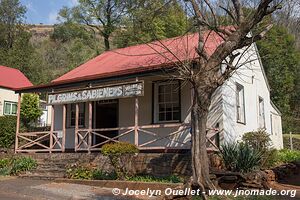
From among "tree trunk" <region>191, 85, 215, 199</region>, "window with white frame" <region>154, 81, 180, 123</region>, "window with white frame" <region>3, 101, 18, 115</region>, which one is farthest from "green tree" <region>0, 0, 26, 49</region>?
"tree trunk" <region>191, 85, 215, 199</region>

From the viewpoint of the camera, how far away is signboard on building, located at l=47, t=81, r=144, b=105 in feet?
45.7

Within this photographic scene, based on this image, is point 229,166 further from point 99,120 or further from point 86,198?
point 99,120

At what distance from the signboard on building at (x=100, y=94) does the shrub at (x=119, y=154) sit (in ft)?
7.71

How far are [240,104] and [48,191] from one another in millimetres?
9054

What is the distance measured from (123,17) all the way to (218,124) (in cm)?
2636

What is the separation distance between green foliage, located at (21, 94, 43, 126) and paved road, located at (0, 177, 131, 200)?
15405 mm

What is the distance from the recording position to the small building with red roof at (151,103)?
14.0 m

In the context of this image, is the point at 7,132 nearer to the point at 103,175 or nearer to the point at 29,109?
the point at 29,109

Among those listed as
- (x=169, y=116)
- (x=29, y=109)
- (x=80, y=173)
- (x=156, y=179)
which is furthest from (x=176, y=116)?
(x=29, y=109)

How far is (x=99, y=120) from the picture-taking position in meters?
18.1

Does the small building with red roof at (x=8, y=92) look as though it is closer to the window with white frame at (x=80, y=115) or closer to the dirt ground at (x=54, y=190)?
the window with white frame at (x=80, y=115)

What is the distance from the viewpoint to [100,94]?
15133 mm

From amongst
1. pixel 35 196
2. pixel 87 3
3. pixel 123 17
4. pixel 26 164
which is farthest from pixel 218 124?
pixel 87 3

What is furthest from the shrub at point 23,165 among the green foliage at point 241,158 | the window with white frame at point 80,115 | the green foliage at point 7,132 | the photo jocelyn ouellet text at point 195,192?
the green foliage at point 241,158
